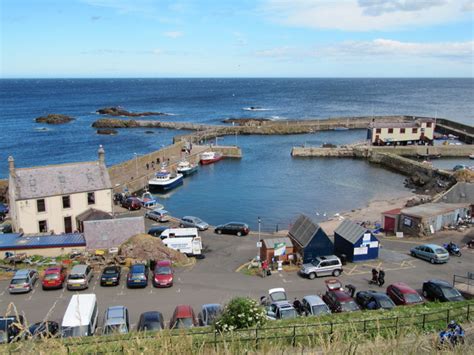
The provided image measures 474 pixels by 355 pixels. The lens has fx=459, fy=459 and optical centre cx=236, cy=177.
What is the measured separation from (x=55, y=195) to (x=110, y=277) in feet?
39.8

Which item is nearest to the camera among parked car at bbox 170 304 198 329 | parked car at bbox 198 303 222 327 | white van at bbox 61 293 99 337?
white van at bbox 61 293 99 337

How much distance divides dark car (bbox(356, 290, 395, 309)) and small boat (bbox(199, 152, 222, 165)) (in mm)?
50723

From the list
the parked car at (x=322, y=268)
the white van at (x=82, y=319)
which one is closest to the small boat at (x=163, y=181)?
the parked car at (x=322, y=268)

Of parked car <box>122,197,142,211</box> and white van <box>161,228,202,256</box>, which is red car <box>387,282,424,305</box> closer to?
white van <box>161,228,202,256</box>

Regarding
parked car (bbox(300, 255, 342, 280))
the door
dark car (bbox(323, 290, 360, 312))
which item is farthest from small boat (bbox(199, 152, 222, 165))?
dark car (bbox(323, 290, 360, 312))

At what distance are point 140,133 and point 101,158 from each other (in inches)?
2752

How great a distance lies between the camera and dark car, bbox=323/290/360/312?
20.1 m

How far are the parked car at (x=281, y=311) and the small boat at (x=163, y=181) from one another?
3550 cm

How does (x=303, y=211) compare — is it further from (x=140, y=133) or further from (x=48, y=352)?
(x=140, y=133)

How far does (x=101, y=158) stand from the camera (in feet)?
119

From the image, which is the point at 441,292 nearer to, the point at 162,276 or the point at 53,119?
the point at 162,276

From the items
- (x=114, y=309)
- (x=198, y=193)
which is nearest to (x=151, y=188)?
(x=198, y=193)

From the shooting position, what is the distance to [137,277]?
24.5 meters

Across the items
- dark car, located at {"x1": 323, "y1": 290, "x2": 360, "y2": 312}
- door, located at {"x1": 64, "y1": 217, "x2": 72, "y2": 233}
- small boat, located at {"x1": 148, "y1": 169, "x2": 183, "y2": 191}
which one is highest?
dark car, located at {"x1": 323, "y1": 290, "x2": 360, "y2": 312}
